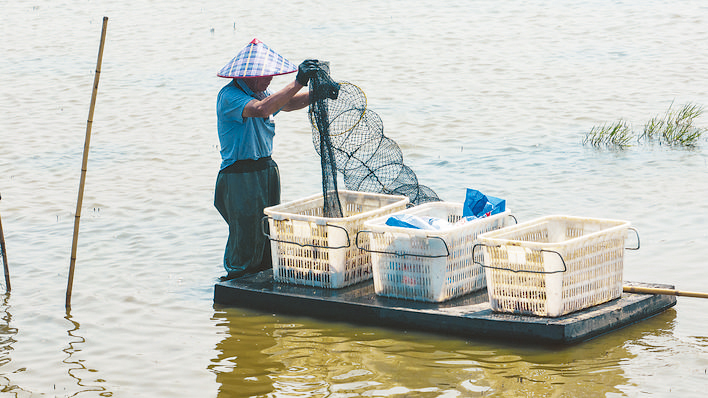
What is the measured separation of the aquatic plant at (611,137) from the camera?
12.5 m

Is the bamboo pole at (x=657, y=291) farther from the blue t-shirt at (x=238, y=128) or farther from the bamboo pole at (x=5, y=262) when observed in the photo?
the bamboo pole at (x=5, y=262)

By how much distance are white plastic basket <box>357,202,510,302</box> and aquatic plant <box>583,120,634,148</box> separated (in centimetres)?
614

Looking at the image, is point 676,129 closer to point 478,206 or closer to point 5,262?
point 478,206

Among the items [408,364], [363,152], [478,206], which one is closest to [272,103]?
[363,152]

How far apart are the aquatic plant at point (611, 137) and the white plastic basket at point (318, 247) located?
603cm

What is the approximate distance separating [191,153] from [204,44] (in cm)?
905

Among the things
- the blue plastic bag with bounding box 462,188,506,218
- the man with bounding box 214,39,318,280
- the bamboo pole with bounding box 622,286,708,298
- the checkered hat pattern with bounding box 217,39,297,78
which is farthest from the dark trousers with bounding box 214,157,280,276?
the bamboo pole with bounding box 622,286,708,298

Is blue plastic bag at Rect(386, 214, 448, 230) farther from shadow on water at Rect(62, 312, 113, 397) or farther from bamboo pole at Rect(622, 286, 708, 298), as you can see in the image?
shadow on water at Rect(62, 312, 113, 397)

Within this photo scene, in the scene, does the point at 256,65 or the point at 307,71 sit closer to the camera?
the point at 307,71

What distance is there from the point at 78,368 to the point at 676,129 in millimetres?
9127

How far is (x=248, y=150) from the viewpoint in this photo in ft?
23.7

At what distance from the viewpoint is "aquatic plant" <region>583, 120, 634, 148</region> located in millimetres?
12508

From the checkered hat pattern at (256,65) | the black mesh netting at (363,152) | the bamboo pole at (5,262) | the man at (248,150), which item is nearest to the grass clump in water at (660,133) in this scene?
the black mesh netting at (363,152)

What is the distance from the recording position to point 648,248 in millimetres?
8406
